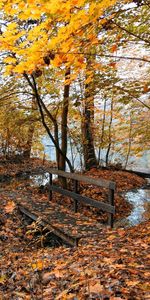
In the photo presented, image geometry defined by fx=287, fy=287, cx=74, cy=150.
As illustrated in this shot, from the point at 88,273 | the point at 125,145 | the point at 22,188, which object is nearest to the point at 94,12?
the point at 88,273

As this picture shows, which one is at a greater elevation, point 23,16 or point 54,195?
point 23,16

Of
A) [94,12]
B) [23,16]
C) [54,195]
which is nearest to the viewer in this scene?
[94,12]

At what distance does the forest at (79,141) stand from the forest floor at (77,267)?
0.02m

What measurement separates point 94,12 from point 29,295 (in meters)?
3.48

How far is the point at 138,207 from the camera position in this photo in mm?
8953

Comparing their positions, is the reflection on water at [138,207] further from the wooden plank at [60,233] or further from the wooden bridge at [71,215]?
the wooden plank at [60,233]

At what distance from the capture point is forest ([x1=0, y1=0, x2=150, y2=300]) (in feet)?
11.6

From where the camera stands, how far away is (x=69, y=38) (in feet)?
12.4

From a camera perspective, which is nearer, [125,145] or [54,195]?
[54,195]

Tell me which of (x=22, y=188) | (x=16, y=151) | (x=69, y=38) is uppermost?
(x=69, y=38)

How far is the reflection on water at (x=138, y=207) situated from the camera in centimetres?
764

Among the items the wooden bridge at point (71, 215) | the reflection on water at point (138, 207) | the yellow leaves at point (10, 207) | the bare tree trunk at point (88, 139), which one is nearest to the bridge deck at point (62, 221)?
the wooden bridge at point (71, 215)

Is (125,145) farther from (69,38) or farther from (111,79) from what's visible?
(69,38)

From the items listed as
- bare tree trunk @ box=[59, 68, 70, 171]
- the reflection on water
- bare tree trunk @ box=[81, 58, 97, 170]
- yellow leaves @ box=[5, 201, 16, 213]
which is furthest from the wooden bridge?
bare tree trunk @ box=[81, 58, 97, 170]
